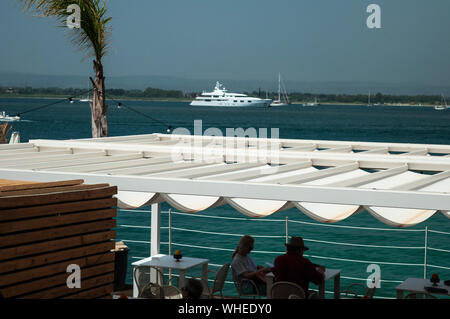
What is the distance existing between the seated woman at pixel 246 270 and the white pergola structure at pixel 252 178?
1.18ft

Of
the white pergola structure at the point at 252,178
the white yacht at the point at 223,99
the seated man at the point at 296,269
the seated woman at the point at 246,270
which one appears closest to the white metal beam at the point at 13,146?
the white pergola structure at the point at 252,178

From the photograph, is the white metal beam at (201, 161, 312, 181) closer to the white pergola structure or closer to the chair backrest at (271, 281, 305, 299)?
the white pergola structure

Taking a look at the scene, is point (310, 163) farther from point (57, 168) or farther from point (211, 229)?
point (211, 229)

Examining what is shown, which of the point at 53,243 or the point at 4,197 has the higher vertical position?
the point at 4,197

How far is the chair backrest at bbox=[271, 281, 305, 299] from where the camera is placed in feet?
19.6

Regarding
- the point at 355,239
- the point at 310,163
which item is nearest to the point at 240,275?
the point at 310,163

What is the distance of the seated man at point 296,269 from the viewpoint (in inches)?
241

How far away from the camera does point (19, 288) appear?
17.2ft

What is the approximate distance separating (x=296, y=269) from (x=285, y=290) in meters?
0.24

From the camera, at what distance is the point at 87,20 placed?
12.4m

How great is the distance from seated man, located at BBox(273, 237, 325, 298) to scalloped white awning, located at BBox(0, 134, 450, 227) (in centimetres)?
41

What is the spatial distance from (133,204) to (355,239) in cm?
1589

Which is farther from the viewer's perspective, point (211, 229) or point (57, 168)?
point (211, 229)

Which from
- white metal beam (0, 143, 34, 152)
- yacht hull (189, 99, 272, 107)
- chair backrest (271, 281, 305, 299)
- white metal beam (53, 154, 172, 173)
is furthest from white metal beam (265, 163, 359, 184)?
yacht hull (189, 99, 272, 107)
